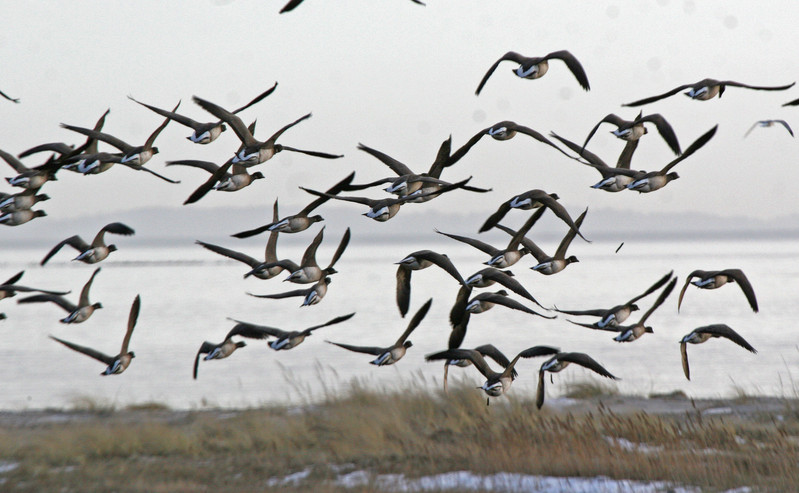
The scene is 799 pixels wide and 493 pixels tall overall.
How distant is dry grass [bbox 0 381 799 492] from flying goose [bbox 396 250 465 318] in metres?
3.42

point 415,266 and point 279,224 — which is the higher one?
point 279,224

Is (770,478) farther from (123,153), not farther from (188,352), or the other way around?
(188,352)

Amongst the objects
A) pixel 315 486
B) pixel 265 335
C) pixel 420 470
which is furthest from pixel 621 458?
pixel 265 335

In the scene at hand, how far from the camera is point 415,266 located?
9398 millimetres

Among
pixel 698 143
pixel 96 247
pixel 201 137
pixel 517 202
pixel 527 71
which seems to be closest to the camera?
pixel 698 143

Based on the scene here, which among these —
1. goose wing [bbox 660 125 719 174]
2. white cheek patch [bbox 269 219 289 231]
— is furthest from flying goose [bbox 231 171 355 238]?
goose wing [bbox 660 125 719 174]

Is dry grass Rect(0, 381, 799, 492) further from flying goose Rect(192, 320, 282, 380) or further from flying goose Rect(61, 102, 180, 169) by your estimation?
flying goose Rect(61, 102, 180, 169)

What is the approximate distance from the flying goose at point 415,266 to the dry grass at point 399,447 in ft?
11.2

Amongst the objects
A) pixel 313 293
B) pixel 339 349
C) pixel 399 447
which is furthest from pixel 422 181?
pixel 339 349

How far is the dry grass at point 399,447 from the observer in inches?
491

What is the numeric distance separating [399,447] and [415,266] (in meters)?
6.13

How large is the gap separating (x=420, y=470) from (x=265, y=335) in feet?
12.9

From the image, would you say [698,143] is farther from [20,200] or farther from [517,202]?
[20,200]

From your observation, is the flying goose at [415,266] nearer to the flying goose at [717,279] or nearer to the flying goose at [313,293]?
the flying goose at [313,293]
